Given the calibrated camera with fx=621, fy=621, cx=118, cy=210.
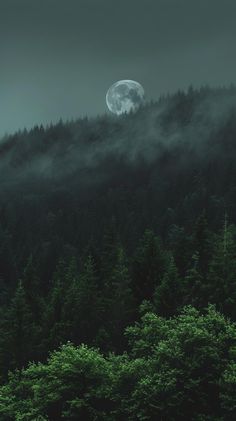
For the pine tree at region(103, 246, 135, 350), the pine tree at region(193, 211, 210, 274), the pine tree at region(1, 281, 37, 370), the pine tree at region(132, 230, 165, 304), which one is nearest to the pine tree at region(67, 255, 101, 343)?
the pine tree at region(103, 246, 135, 350)

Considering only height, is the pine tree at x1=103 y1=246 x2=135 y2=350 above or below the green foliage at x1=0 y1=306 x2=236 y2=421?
above

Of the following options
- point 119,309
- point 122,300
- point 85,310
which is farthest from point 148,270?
point 85,310

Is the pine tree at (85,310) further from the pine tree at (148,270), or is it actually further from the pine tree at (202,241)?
the pine tree at (202,241)

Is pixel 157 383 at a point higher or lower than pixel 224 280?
lower

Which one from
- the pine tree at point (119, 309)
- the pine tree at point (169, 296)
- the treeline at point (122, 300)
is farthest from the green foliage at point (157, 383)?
the pine tree at point (119, 309)

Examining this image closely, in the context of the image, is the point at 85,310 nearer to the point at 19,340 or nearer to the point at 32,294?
the point at 19,340

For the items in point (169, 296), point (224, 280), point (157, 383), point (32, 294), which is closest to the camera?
point (157, 383)

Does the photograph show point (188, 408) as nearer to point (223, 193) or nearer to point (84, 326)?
point (84, 326)

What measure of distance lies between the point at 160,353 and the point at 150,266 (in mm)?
25773

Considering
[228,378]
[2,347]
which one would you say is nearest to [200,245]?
[2,347]

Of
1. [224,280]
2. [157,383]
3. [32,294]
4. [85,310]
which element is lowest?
[157,383]

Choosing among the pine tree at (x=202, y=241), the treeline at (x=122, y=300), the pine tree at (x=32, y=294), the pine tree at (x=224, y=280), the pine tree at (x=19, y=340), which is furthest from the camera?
the pine tree at (x=32, y=294)

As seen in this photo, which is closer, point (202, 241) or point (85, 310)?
point (85, 310)

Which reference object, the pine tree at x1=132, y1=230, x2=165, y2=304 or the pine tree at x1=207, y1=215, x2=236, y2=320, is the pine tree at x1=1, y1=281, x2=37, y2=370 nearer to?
the pine tree at x1=132, y1=230, x2=165, y2=304
